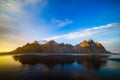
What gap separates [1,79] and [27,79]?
4802 millimetres

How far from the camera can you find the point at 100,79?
2045 cm

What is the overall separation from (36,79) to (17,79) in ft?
11.7

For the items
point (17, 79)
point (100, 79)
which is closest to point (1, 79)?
point (17, 79)

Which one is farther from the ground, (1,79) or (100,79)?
(1,79)

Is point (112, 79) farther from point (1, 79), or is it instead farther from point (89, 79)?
point (1, 79)

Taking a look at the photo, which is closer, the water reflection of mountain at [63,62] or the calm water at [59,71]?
the calm water at [59,71]

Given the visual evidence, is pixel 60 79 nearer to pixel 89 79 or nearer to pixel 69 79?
pixel 69 79

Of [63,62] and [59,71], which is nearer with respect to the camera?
[59,71]

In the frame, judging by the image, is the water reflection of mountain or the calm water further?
the water reflection of mountain

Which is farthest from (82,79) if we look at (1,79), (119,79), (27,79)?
(1,79)

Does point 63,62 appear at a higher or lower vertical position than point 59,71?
higher

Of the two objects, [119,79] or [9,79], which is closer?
[9,79]

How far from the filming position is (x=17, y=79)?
19.5 m

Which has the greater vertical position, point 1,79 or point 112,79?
point 1,79
